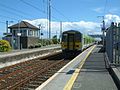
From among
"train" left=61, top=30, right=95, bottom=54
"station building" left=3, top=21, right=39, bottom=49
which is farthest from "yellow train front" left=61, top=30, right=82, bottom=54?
"station building" left=3, top=21, right=39, bottom=49

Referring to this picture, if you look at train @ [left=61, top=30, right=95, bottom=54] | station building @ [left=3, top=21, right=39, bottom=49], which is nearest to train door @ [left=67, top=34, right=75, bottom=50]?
train @ [left=61, top=30, right=95, bottom=54]

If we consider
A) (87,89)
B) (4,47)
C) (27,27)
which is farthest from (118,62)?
(27,27)

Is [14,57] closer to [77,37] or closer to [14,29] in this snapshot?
[77,37]

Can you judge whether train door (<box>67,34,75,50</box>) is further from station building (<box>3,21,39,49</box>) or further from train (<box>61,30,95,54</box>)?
station building (<box>3,21,39,49</box>)

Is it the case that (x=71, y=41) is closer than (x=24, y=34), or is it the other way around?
(x=71, y=41)

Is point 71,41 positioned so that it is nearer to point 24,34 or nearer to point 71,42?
point 71,42

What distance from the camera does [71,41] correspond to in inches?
1379

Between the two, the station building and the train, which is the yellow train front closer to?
the train

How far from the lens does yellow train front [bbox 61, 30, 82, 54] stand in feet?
115

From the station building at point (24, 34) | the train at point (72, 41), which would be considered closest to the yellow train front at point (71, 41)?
the train at point (72, 41)

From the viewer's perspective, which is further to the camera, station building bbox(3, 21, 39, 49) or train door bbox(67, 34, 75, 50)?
station building bbox(3, 21, 39, 49)

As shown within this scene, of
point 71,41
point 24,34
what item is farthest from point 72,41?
point 24,34

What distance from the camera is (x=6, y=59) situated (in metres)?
25.5

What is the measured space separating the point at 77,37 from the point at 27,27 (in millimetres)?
56268
